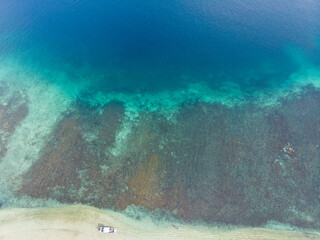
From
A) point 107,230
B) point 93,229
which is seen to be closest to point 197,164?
point 107,230

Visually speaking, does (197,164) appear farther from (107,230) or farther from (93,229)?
(93,229)

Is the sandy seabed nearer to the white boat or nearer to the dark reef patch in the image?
the white boat

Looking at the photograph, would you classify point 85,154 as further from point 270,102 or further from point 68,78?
point 270,102

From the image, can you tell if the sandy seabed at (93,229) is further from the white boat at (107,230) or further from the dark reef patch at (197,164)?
the dark reef patch at (197,164)

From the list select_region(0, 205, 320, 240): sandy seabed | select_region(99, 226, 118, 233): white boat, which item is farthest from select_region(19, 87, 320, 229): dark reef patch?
select_region(99, 226, 118, 233): white boat

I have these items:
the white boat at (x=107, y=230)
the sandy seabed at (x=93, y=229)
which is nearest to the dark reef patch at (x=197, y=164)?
the sandy seabed at (x=93, y=229)

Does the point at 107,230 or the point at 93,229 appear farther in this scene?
the point at 93,229
